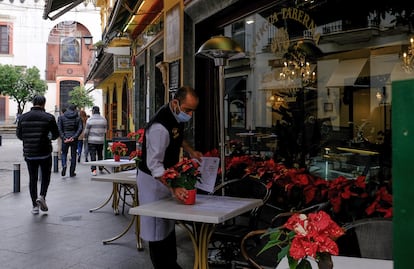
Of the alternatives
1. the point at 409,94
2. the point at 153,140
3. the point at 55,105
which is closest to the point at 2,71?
the point at 55,105

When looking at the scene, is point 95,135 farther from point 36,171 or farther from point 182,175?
point 182,175

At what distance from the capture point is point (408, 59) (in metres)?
4.71

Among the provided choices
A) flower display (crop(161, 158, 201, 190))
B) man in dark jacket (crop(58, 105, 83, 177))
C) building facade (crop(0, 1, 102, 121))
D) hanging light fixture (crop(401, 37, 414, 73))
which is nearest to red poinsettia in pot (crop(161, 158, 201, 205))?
flower display (crop(161, 158, 201, 190))

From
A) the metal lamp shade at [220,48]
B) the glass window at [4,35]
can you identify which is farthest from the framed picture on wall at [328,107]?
the glass window at [4,35]

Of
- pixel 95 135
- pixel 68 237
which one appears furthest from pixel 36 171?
pixel 95 135

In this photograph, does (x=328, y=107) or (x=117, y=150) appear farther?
(x=117, y=150)

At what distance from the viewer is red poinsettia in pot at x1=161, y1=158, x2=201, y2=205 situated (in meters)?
3.51

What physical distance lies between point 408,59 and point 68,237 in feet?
15.0

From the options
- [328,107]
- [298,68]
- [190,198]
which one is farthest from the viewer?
[298,68]

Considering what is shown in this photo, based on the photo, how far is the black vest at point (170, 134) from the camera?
383 cm

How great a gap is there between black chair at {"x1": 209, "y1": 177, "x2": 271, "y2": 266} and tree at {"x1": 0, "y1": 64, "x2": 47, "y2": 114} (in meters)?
37.7

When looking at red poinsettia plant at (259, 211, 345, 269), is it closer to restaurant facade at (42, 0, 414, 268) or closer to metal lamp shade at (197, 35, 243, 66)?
restaurant facade at (42, 0, 414, 268)

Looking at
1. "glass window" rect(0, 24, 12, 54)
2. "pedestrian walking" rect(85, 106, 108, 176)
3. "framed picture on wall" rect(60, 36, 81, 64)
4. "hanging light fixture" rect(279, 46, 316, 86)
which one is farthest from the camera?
"framed picture on wall" rect(60, 36, 81, 64)

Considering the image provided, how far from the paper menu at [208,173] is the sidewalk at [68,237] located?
1121 millimetres
